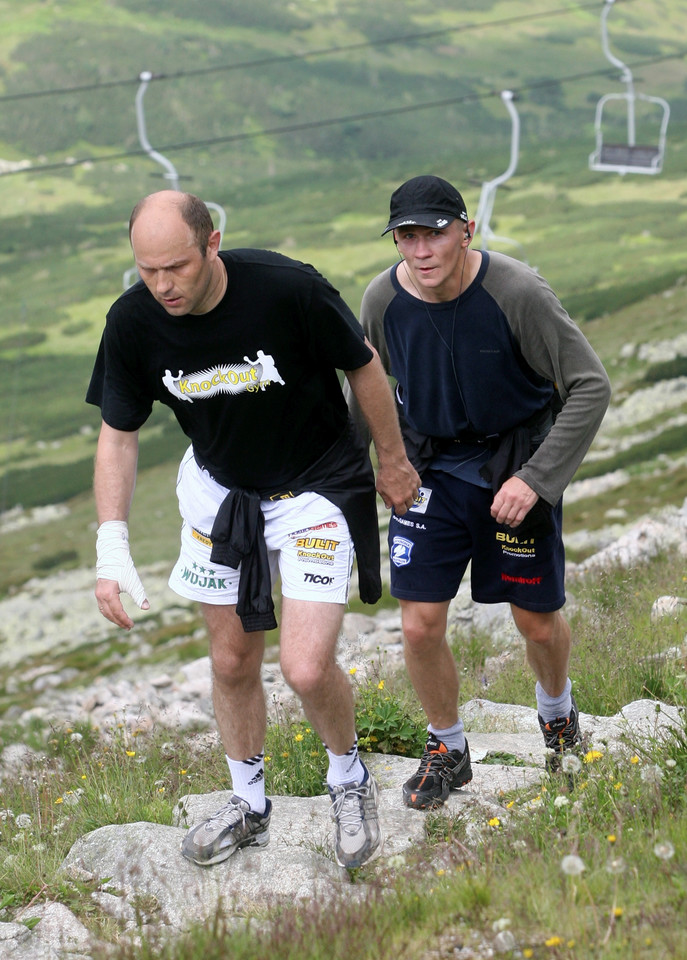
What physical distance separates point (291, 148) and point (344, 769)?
407ft

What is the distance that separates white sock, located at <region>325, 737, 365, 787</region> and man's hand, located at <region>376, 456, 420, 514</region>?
0.97m

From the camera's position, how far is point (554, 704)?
514 cm

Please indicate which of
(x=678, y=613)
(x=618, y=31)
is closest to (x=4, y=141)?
(x=618, y=31)

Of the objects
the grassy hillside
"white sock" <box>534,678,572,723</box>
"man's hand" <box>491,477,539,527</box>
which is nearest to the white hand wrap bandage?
"man's hand" <box>491,477,539,527</box>

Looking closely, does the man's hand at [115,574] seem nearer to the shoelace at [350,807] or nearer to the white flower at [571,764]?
the shoelace at [350,807]

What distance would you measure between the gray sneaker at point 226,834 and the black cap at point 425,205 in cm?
232

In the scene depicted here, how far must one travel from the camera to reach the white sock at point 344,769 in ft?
15.1

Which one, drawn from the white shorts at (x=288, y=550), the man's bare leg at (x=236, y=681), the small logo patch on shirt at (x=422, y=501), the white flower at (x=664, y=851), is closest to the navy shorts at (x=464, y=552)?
the small logo patch on shirt at (x=422, y=501)

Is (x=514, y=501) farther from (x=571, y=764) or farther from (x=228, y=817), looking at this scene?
(x=228, y=817)

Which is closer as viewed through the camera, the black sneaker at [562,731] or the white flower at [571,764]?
the white flower at [571,764]

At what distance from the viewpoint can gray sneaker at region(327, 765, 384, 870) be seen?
4.40m

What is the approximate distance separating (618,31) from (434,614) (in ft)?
493

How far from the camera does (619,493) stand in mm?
31594

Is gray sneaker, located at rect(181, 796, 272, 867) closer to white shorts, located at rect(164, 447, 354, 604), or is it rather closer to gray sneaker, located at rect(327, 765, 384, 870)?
gray sneaker, located at rect(327, 765, 384, 870)
